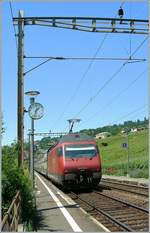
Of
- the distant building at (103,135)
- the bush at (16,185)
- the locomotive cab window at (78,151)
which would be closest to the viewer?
the bush at (16,185)

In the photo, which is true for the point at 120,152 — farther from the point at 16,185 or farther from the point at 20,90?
the point at 16,185

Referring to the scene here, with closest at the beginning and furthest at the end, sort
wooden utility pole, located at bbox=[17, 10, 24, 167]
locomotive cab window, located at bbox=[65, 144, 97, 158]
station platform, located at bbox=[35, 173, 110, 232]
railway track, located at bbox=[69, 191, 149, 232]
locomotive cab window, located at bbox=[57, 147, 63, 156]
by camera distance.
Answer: railway track, located at bbox=[69, 191, 149, 232]
station platform, located at bbox=[35, 173, 110, 232]
wooden utility pole, located at bbox=[17, 10, 24, 167]
locomotive cab window, located at bbox=[65, 144, 97, 158]
locomotive cab window, located at bbox=[57, 147, 63, 156]

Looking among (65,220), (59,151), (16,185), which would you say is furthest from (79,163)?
(16,185)

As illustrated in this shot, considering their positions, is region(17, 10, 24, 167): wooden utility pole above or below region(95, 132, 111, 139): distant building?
→ below

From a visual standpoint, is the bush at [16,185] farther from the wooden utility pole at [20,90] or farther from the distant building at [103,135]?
the distant building at [103,135]

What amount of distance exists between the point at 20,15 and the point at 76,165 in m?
11.5

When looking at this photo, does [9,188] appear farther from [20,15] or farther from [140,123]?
[140,123]

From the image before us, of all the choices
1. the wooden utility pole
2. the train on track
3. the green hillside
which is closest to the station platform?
the wooden utility pole

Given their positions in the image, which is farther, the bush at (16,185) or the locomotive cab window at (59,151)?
the locomotive cab window at (59,151)

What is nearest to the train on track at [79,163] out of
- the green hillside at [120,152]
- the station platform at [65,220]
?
the station platform at [65,220]

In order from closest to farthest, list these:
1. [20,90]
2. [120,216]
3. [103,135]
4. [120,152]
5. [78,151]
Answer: [120,216], [20,90], [78,151], [120,152], [103,135]

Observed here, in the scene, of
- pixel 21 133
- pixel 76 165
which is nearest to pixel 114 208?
pixel 21 133

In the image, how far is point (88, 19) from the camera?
65.4 ft

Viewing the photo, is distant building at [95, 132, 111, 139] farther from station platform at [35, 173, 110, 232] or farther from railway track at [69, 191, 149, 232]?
station platform at [35, 173, 110, 232]
